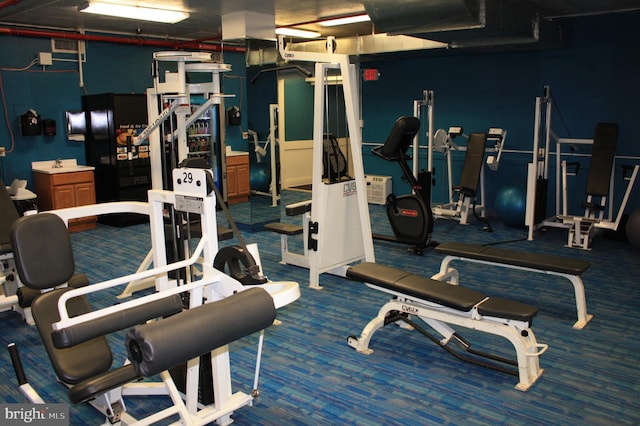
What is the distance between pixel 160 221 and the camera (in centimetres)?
346

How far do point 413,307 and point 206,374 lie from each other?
1.39 metres

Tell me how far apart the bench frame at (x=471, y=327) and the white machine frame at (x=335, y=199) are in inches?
45.3

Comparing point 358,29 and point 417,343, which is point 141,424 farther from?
point 358,29

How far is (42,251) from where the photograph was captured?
8.79ft

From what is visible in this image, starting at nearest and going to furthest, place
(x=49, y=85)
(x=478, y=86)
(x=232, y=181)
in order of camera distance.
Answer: (x=49, y=85), (x=478, y=86), (x=232, y=181)

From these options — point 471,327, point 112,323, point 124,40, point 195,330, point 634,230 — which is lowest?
point 471,327

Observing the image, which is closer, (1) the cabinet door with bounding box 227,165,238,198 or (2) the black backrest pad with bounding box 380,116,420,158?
(2) the black backrest pad with bounding box 380,116,420,158

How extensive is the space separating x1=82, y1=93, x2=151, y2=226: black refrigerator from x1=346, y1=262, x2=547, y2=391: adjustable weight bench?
15.3ft

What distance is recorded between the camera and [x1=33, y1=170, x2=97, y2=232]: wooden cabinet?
6805 mm

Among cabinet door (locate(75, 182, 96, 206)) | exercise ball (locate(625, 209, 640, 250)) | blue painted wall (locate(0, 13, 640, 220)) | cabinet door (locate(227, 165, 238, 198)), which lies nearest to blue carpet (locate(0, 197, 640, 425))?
exercise ball (locate(625, 209, 640, 250))

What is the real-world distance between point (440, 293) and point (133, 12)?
190 inches

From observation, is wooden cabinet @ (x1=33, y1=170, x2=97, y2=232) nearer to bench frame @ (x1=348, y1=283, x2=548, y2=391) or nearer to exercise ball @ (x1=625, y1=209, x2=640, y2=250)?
bench frame @ (x1=348, y1=283, x2=548, y2=391)

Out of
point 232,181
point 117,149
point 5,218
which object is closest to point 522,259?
point 5,218

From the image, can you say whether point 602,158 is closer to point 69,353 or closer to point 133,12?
point 133,12
